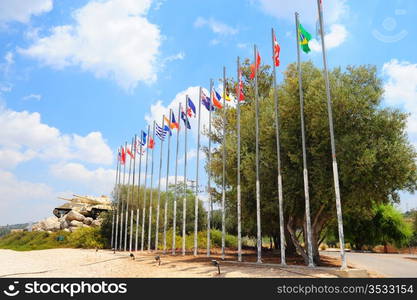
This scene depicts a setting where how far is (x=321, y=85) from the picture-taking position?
22.1 metres

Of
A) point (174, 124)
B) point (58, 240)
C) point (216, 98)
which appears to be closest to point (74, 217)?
point (58, 240)

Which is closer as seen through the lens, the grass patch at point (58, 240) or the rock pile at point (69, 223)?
the grass patch at point (58, 240)

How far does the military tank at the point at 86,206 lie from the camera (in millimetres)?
69562

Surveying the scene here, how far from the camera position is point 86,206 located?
70.8 m

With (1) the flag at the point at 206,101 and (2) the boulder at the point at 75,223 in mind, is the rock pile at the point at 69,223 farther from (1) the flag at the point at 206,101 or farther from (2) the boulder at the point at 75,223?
(1) the flag at the point at 206,101

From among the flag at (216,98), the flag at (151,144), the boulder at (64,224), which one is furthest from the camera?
the boulder at (64,224)

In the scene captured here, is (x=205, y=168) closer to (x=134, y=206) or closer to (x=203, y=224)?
(x=134, y=206)

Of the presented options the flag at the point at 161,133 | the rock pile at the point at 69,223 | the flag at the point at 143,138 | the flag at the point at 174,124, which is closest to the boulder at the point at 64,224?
the rock pile at the point at 69,223

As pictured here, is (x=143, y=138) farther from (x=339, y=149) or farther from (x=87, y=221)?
(x=87, y=221)

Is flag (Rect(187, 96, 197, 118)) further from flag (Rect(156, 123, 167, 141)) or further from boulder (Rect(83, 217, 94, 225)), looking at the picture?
boulder (Rect(83, 217, 94, 225))

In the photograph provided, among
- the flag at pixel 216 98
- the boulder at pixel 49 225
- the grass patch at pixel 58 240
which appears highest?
the flag at pixel 216 98

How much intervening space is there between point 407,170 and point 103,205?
61186 mm

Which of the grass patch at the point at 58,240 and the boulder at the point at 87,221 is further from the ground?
the boulder at the point at 87,221

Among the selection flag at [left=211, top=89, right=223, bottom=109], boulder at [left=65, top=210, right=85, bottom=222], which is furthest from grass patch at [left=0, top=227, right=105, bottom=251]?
flag at [left=211, top=89, right=223, bottom=109]
